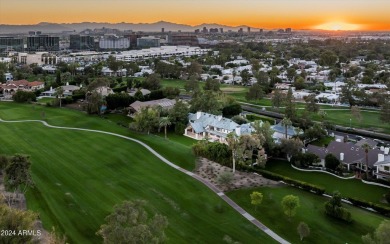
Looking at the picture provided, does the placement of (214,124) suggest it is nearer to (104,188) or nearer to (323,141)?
(323,141)

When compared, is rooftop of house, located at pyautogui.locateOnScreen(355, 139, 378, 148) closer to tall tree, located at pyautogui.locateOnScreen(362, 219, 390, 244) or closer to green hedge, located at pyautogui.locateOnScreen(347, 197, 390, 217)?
green hedge, located at pyautogui.locateOnScreen(347, 197, 390, 217)

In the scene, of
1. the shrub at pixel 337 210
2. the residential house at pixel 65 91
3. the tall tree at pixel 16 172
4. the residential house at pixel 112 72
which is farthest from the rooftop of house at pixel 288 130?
the residential house at pixel 112 72

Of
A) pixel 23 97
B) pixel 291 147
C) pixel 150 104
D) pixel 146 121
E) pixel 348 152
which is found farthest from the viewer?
pixel 23 97

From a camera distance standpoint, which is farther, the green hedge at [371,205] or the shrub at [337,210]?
the green hedge at [371,205]

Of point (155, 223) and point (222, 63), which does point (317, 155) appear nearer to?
point (155, 223)

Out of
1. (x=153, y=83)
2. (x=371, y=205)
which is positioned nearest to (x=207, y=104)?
(x=153, y=83)

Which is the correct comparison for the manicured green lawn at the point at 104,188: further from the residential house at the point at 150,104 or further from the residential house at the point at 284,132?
the residential house at the point at 284,132

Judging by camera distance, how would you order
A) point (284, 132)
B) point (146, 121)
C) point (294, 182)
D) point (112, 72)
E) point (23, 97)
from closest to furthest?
point (294, 182) < point (284, 132) < point (146, 121) < point (23, 97) < point (112, 72)
